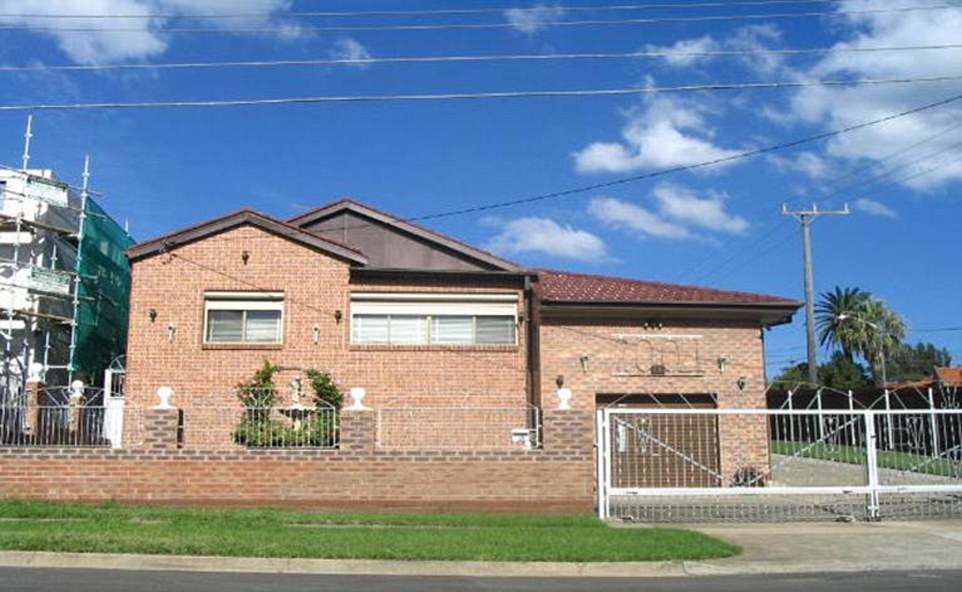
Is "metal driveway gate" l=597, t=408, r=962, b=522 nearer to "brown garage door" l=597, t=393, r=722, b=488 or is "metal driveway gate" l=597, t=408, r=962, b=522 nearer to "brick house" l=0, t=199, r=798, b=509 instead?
"brown garage door" l=597, t=393, r=722, b=488

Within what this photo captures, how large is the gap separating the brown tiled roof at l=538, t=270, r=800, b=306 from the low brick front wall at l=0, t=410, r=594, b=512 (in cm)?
588

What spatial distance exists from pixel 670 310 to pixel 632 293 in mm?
1055

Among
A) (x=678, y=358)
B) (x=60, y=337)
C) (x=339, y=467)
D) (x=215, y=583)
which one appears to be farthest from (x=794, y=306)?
(x=60, y=337)

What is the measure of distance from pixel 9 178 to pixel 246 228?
7.44 m

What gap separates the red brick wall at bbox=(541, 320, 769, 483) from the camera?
21156mm

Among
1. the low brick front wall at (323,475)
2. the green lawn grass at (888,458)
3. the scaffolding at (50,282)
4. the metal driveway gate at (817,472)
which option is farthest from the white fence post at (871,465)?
the scaffolding at (50,282)

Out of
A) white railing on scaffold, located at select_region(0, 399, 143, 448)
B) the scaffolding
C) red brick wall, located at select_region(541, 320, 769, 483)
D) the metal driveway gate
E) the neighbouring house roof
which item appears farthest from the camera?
the neighbouring house roof

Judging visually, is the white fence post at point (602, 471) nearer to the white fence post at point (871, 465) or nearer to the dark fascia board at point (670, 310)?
the white fence post at point (871, 465)

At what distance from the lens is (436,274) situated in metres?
21.6

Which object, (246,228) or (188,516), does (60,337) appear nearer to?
(246,228)

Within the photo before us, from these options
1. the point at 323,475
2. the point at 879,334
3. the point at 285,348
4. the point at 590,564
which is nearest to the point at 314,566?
the point at 590,564

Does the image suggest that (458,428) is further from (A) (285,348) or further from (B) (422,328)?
(A) (285,348)

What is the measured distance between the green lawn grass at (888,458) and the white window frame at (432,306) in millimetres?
7088

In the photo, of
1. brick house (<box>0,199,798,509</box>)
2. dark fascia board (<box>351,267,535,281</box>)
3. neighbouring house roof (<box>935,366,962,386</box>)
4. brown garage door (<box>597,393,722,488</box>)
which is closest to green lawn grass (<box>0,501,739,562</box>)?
brown garage door (<box>597,393,722,488</box>)
